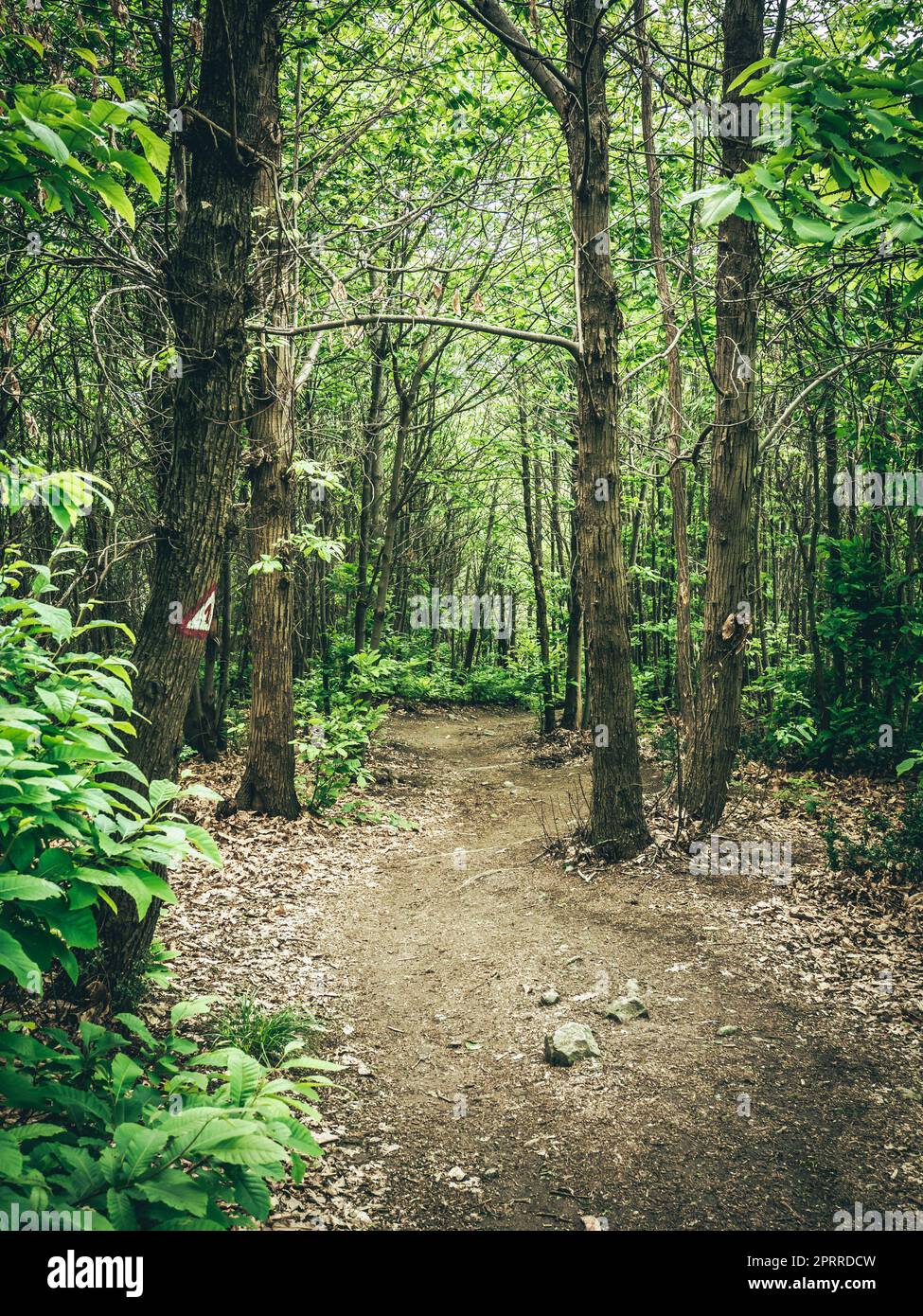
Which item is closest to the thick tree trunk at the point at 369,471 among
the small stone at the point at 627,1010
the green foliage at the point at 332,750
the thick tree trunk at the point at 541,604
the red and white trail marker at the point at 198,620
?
the thick tree trunk at the point at 541,604

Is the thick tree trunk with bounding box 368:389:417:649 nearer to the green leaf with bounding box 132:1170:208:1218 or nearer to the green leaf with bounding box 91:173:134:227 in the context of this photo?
the green leaf with bounding box 91:173:134:227

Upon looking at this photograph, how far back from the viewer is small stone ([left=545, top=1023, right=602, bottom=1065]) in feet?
14.2

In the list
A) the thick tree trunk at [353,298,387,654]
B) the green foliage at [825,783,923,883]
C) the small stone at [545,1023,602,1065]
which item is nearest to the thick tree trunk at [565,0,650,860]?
the green foliage at [825,783,923,883]

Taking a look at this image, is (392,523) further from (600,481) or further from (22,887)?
(22,887)

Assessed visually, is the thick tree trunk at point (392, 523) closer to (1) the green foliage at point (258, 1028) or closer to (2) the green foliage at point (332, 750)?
(2) the green foliage at point (332, 750)

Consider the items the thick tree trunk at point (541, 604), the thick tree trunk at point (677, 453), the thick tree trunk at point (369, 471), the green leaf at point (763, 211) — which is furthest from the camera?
the thick tree trunk at point (541, 604)

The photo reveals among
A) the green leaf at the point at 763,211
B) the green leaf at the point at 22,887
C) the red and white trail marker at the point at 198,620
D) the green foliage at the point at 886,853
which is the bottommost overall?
the green foliage at the point at 886,853

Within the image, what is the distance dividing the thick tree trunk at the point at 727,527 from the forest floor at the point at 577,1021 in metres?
0.76

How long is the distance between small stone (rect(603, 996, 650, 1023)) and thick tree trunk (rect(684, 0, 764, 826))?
118 inches

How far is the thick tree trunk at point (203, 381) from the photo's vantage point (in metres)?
4.02

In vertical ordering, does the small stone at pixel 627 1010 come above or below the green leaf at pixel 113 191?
below

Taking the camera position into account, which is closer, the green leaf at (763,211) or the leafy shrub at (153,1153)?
the leafy shrub at (153,1153)

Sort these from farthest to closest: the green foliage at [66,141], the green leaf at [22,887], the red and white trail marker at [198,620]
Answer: the red and white trail marker at [198,620] < the green foliage at [66,141] < the green leaf at [22,887]
